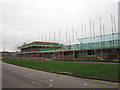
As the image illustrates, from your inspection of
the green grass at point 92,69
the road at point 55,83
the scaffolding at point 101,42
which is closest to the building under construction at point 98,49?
the scaffolding at point 101,42

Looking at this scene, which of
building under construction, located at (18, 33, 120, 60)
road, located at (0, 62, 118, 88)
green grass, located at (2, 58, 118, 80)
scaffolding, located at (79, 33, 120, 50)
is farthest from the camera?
scaffolding, located at (79, 33, 120, 50)

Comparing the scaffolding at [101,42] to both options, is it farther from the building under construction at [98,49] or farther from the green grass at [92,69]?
the green grass at [92,69]

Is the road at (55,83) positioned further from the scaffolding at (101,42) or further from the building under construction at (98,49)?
the scaffolding at (101,42)

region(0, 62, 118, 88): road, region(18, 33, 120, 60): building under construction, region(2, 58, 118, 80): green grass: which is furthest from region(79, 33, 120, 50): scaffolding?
region(0, 62, 118, 88): road

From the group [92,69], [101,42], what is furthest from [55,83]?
[101,42]

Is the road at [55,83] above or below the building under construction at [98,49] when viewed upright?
below

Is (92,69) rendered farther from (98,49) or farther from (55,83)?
(98,49)

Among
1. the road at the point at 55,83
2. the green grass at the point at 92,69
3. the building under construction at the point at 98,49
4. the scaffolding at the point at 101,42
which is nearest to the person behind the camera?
the road at the point at 55,83

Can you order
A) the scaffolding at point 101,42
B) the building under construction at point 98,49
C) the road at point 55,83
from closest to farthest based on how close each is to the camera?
the road at point 55,83, the building under construction at point 98,49, the scaffolding at point 101,42

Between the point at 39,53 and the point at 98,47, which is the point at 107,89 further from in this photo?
the point at 39,53

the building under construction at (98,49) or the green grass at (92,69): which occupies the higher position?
the building under construction at (98,49)

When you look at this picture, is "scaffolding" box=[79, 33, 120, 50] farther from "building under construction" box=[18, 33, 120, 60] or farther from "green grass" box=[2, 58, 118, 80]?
"green grass" box=[2, 58, 118, 80]

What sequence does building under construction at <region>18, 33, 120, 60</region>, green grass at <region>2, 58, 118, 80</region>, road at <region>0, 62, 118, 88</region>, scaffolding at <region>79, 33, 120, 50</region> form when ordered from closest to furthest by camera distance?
road at <region>0, 62, 118, 88</region> → green grass at <region>2, 58, 118, 80</region> → building under construction at <region>18, 33, 120, 60</region> → scaffolding at <region>79, 33, 120, 50</region>

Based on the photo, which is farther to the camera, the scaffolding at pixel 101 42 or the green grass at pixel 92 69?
the scaffolding at pixel 101 42
